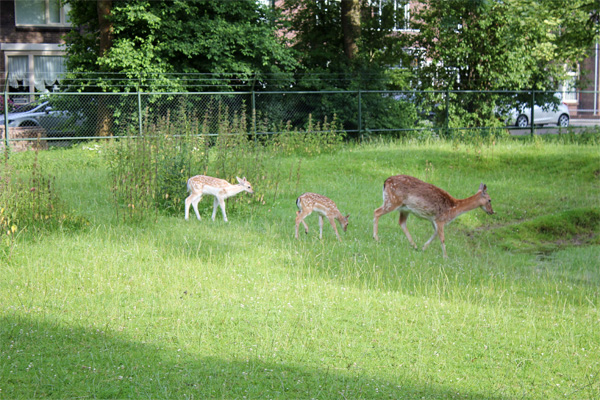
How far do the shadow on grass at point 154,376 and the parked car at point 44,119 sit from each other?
17.1 m

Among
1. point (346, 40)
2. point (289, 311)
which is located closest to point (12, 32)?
point (346, 40)

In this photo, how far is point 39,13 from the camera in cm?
3897

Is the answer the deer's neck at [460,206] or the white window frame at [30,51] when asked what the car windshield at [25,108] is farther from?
the deer's neck at [460,206]

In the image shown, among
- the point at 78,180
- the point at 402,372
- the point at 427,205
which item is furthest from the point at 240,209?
the point at 402,372

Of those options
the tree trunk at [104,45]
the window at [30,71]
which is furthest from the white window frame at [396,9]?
the window at [30,71]

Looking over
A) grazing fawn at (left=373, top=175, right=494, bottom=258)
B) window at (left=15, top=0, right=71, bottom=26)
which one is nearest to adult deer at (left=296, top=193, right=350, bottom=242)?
grazing fawn at (left=373, top=175, right=494, bottom=258)

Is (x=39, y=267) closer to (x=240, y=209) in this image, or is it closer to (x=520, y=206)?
(x=240, y=209)

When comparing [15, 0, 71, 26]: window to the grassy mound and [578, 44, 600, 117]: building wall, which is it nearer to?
the grassy mound

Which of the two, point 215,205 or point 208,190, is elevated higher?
point 208,190

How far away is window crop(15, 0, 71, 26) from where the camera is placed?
38.6 metres

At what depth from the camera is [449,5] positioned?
27766mm

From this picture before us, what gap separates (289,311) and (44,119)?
2132 centimetres

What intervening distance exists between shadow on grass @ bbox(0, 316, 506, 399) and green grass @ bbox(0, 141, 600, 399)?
0.8 inches

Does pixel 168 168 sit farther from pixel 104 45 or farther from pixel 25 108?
pixel 25 108
